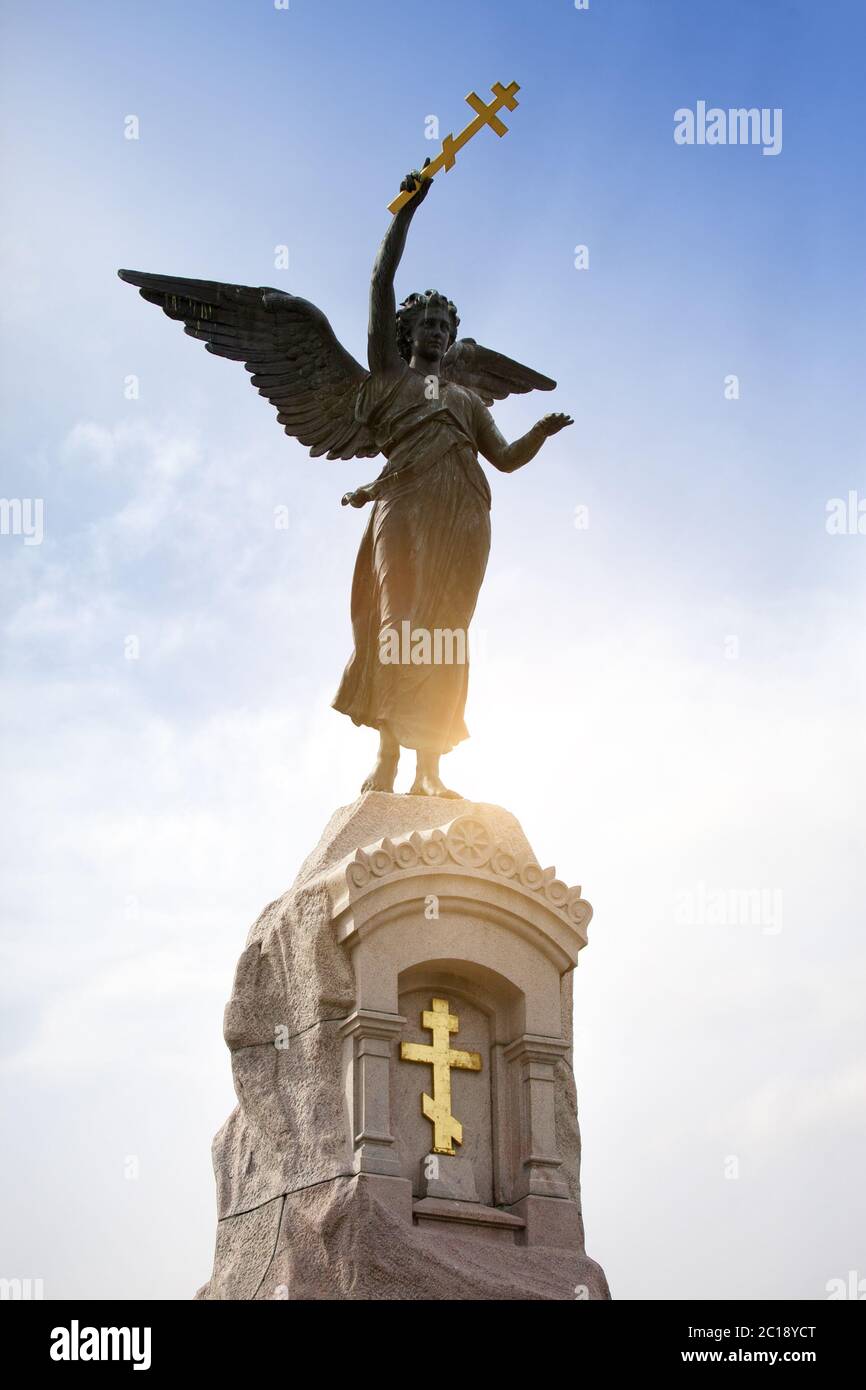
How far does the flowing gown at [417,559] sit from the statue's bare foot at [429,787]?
7.5 inches

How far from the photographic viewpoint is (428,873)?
10.2 m

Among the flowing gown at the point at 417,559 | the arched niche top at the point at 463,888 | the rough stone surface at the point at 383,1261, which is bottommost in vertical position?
the rough stone surface at the point at 383,1261

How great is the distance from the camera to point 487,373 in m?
12.8

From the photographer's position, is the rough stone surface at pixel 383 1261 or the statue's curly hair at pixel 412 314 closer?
the rough stone surface at pixel 383 1261

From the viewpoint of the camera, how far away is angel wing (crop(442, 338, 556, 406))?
12.5 m

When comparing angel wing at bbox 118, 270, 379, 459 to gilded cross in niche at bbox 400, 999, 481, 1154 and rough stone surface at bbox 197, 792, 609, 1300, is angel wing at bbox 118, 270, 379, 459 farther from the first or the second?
gilded cross in niche at bbox 400, 999, 481, 1154

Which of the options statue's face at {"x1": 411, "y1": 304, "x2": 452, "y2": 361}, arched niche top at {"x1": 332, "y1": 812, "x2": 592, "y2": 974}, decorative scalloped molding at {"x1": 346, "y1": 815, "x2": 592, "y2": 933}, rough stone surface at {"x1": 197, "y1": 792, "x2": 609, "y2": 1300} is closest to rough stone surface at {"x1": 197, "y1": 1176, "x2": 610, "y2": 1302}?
rough stone surface at {"x1": 197, "y1": 792, "x2": 609, "y2": 1300}

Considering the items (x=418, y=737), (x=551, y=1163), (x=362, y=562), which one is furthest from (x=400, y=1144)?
(x=362, y=562)

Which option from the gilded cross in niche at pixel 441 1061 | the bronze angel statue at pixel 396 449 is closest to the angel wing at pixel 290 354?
the bronze angel statue at pixel 396 449

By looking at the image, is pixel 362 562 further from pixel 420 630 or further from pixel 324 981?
pixel 324 981

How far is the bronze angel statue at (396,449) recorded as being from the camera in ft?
37.6

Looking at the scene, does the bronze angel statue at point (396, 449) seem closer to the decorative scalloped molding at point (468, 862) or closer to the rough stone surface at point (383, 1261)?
the decorative scalloped molding at point (468, 862)

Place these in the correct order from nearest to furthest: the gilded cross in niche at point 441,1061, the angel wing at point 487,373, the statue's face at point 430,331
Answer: the gilded cross in niche at point 441,1061
the statue's face at point 430,331
the angel wing at point 487,373
